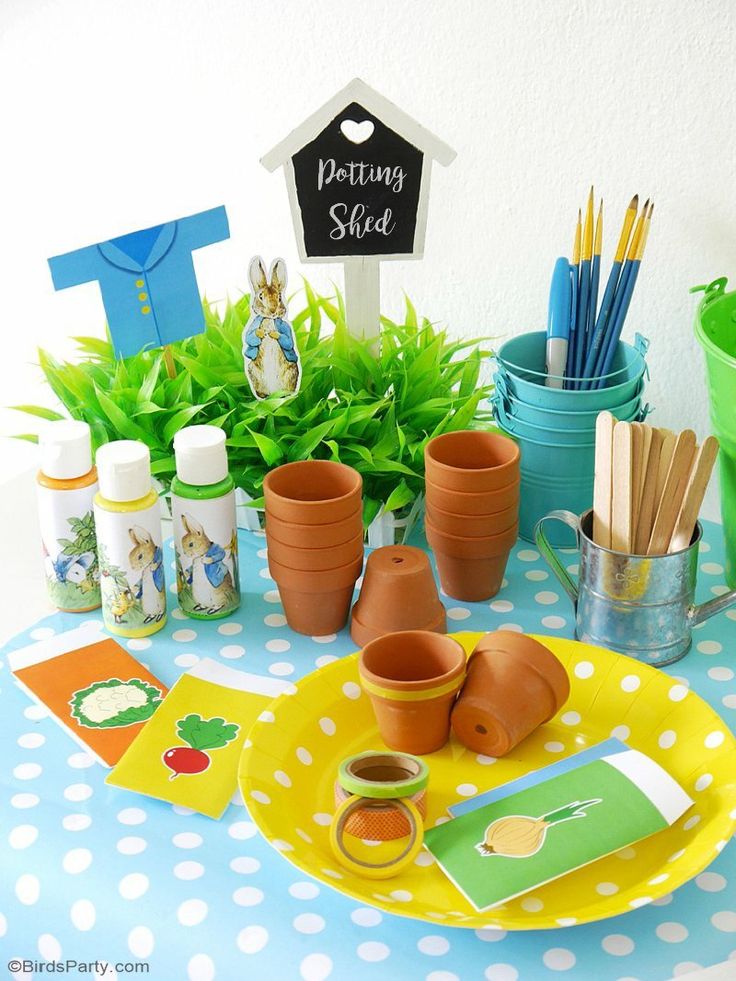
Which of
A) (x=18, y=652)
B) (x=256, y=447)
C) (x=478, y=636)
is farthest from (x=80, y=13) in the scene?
(x=478, y=636)

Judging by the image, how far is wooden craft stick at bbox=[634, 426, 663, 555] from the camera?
2.72 ft

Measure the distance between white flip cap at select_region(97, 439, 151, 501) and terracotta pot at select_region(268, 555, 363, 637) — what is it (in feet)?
0.39

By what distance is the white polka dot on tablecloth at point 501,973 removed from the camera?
620 millimetres

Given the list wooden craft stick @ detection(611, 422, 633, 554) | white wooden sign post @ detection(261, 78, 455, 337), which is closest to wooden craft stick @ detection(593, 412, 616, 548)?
wooden craft stick @ detection(611, 422, 633, 554)

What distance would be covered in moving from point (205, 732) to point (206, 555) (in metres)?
0.16

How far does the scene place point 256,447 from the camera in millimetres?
1023

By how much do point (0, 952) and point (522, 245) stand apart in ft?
2.95

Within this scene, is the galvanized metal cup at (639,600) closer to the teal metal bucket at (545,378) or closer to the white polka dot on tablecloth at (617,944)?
the teal metal bucket at (545,378)

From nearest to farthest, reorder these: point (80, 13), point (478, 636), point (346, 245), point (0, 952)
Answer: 1. point (0, 952)
2. point (478, 636)
3. point (346, 245)
4. point (80, 13)

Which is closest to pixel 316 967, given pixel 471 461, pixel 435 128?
pixel 471 461

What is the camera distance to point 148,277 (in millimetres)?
988

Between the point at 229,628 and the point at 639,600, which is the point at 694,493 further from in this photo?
the point at 229,628

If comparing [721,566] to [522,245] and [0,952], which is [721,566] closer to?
[522,245]

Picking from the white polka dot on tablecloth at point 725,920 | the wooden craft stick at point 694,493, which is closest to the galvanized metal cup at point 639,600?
the wooden craft stick at point 694,493
